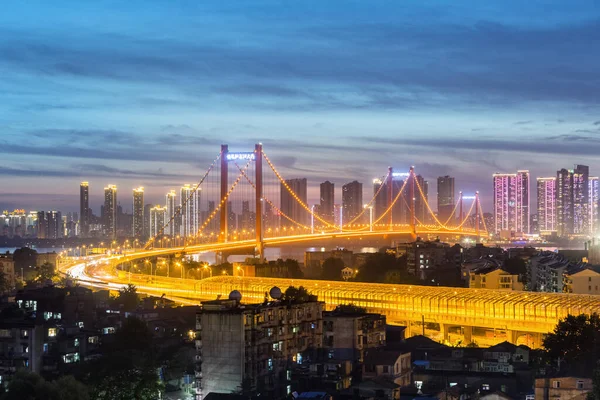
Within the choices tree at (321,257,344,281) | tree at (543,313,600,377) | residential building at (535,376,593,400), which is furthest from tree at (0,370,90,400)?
tree at (321,257,344,281)

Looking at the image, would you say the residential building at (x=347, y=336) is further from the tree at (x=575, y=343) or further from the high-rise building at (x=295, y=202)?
the high-rise building at (x=295, y=202)

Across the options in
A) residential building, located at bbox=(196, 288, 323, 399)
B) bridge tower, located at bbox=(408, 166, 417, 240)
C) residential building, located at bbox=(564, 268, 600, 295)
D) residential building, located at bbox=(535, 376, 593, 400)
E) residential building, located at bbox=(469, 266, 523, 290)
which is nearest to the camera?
residential building, located at bbox=(535, 376, 593, 400)

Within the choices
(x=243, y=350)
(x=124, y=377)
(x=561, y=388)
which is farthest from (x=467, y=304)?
(x=124, y=377)

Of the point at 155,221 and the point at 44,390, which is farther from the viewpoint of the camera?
the point at 155,221

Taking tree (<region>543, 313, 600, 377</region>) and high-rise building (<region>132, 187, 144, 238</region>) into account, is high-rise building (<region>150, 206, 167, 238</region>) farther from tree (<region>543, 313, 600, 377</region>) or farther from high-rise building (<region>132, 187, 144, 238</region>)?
tree (<region>543, 313, 600, 377</region>)

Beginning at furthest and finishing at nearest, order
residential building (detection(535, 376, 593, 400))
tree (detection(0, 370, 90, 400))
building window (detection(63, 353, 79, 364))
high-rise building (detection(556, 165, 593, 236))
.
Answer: high-rise building (detection(556, 165, 593, 236)) → building window (detection(63, 353, 79, 364)) → tree (detection(0, 370, 90, 400)) → residential building (detection(535, 376, 593, 400))

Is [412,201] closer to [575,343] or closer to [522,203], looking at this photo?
[575,343]

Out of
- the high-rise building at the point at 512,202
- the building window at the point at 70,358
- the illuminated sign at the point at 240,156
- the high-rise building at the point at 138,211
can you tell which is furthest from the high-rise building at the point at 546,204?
the building window at the point at 70,358

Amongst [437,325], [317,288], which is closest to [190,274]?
[317,288]
